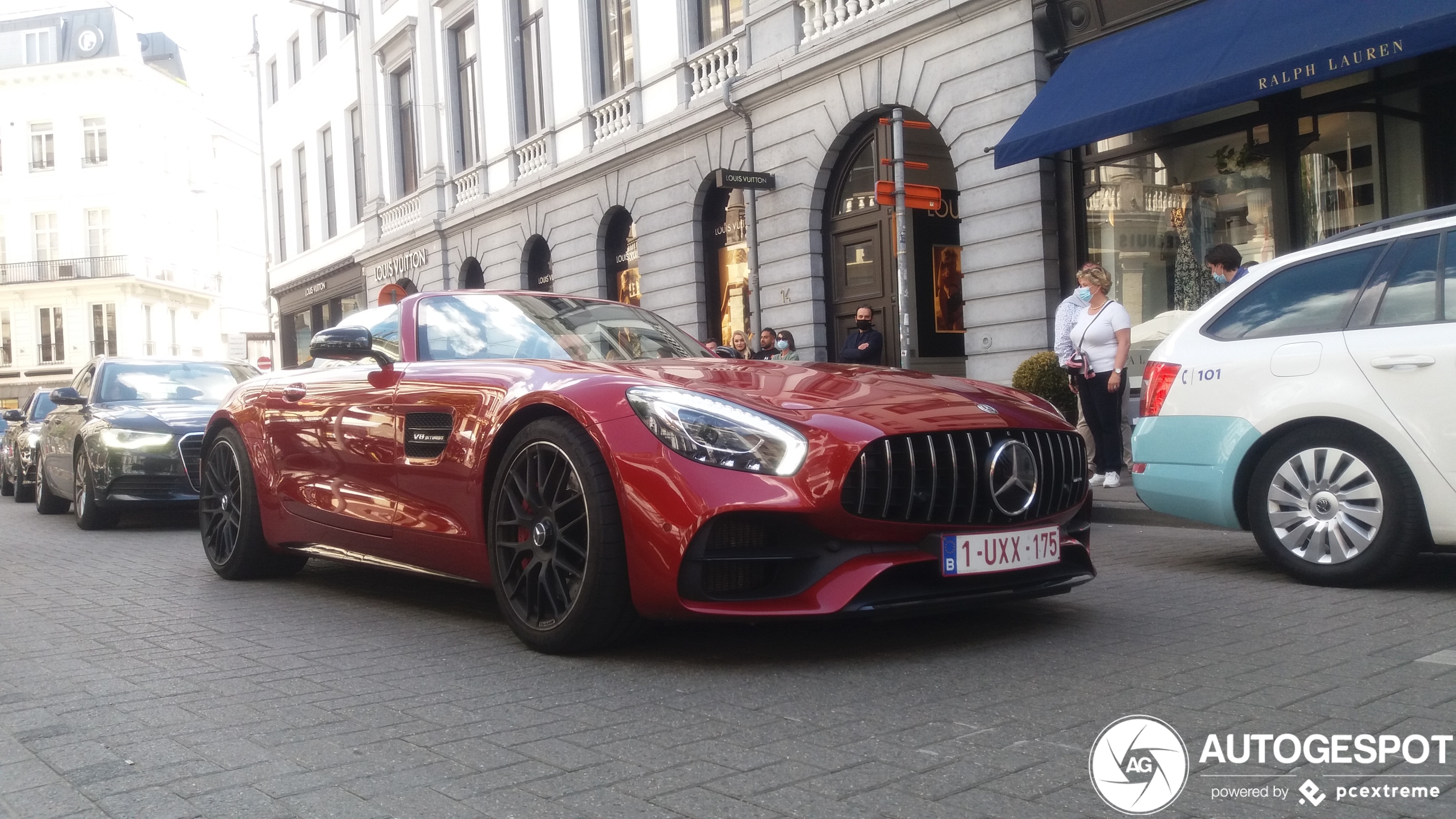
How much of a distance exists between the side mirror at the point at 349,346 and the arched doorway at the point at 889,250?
1062 centimetres

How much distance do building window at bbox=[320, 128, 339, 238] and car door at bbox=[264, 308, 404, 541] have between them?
30.4m

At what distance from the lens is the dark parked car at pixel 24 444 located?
47.2ft

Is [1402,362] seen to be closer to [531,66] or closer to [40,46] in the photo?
[531,66]

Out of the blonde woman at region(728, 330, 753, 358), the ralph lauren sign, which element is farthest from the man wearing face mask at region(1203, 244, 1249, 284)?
the ralph lauren sign

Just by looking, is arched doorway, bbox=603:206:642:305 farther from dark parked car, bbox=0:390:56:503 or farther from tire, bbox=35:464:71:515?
tire, bbox=35:464:71:515

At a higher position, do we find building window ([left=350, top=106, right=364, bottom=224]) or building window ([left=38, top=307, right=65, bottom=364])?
building window ([left=350, top=106, right=364, bottom=224])

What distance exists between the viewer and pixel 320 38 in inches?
1382

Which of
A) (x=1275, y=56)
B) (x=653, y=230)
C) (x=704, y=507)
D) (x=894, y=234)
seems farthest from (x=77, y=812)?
(x=653, y=230)

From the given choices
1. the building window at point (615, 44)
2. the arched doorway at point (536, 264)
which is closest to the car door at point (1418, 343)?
the building window at point (615, 44)

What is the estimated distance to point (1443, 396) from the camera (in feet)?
16.0

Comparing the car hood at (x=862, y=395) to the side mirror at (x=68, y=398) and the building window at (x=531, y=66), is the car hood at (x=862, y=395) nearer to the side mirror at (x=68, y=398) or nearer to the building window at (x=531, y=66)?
the side mirror at (x=68, y=398)

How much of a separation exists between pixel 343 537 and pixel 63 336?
5935 centimetres

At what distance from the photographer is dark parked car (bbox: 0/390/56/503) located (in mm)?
14398

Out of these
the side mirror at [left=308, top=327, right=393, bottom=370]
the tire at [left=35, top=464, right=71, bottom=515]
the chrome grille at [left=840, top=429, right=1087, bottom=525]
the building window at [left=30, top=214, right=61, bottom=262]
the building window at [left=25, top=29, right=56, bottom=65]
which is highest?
the building window at [left=25, top=29, right=56, bottom=65]
